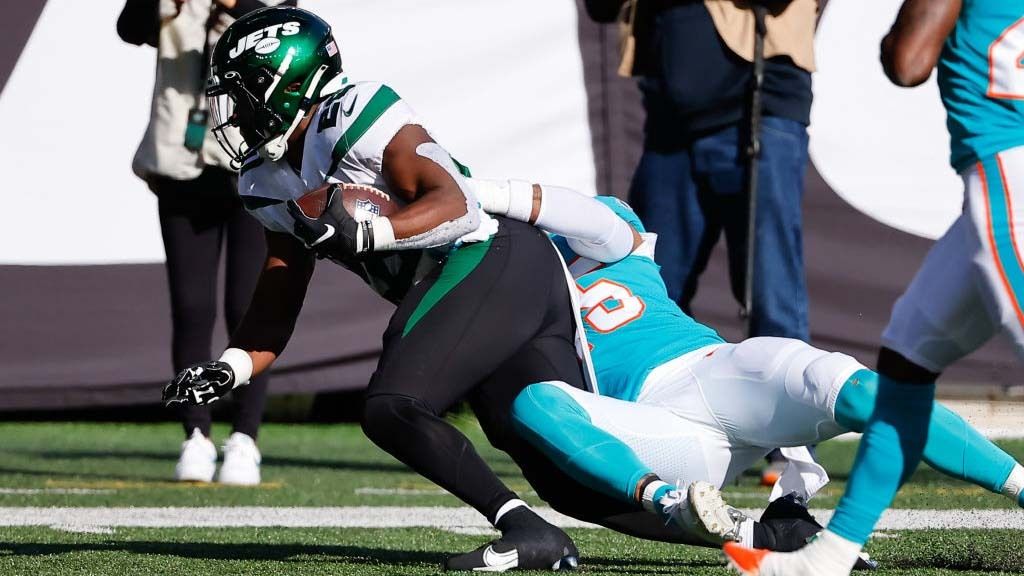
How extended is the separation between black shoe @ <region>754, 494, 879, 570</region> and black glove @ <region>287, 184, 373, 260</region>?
90cm

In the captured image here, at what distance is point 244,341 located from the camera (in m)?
3.26

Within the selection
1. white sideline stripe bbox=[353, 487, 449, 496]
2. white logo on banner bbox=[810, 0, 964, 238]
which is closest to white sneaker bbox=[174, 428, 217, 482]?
white sideline stripe bbox=[353, 487, 449, 496]

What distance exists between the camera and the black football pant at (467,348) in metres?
2.87

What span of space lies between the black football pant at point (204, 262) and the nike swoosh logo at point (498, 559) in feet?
7.50

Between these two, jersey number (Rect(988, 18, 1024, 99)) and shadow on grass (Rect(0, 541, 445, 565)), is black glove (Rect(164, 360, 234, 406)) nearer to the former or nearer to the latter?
shadow on grass (Rect(0, 541, 445, 565))

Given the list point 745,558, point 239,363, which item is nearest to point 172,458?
point 239,363

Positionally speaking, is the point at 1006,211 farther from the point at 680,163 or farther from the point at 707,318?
the point at 707,318

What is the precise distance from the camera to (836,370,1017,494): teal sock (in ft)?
8.80

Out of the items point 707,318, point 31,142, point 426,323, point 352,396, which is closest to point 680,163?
point 707,318

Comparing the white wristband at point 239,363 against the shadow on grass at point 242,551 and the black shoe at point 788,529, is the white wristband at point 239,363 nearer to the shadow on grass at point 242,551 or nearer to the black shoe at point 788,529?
the shadow on grass at point 242,551

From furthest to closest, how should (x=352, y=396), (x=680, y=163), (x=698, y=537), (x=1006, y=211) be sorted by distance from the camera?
(x=352, y=396), (x=680, y=163), (x=698, y=537), (x=1006, y=211)

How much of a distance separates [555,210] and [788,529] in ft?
2.70

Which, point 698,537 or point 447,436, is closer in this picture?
point 698,537

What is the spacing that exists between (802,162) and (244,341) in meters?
2.33
